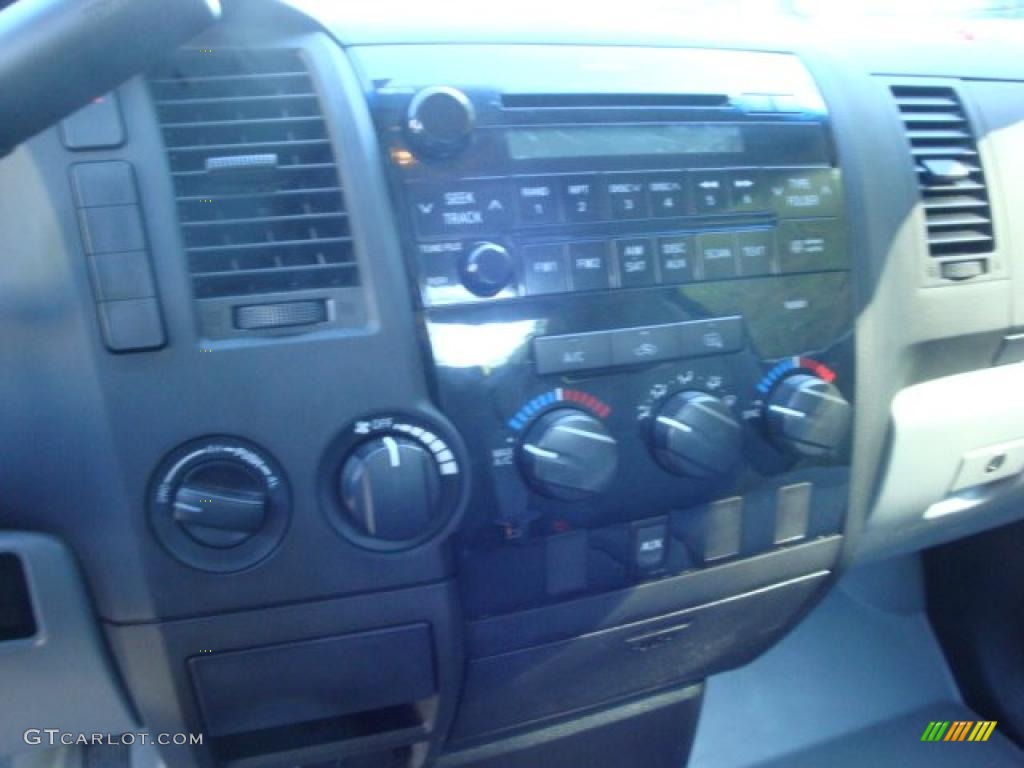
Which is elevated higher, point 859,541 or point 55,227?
point 55,227

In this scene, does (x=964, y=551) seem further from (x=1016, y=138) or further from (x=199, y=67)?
(x=199, y=67)

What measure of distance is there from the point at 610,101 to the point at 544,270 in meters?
0.20

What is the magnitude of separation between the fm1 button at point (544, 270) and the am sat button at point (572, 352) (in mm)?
46

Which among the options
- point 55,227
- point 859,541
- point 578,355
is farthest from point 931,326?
point 55,227

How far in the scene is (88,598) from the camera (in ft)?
2.59

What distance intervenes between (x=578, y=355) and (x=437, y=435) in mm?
158

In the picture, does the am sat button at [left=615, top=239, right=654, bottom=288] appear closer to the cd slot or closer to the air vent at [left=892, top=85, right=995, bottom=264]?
the cd slot

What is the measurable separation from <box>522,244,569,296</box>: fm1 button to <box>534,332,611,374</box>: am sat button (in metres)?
0.05

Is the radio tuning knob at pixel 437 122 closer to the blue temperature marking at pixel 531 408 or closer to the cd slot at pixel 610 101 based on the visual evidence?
the cd slot at pixel 610 101

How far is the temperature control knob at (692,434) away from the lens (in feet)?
2.92

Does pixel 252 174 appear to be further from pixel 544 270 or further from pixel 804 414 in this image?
pixel 804 414

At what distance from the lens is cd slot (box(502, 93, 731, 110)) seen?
884 mm

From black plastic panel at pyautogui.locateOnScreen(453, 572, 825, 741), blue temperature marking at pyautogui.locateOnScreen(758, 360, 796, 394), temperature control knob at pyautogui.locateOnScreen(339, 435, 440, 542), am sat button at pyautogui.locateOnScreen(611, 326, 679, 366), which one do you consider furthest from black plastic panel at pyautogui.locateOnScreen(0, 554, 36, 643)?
blue temperature marking at pyautogui.locateOnScreen(758, 360, 796, 394)

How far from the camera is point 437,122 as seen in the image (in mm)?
824
